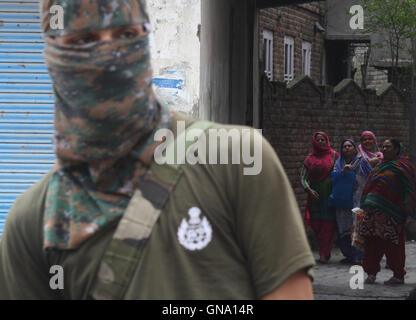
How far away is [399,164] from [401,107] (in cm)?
729

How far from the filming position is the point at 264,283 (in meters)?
1.75

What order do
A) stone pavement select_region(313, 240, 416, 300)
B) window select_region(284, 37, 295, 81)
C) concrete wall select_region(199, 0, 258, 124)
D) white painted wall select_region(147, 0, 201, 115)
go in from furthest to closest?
window select_region(284, 37, 295, 81), stone pavement select_region(313, 240, 416, 300), concrete wall select_region(199, 0, 258, 124), white painted wall select_region(147, 0, 201, 115)

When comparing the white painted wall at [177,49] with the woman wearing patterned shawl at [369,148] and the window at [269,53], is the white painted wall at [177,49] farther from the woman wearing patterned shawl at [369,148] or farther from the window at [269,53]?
the window at [269,53]

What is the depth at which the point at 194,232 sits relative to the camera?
1748 mm

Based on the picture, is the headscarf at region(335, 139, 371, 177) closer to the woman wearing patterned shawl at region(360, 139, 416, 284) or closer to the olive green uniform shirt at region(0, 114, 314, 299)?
the woman wearing patterned shawl at region(360, 139, 416, 284)

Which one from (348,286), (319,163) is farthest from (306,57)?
(348,286)

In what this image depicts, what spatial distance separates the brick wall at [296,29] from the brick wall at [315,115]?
11.0 ft

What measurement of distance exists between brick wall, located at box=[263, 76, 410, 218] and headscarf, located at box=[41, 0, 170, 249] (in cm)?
1057

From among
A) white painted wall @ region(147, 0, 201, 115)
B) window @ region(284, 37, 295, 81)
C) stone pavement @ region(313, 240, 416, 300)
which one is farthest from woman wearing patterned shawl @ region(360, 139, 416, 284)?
window @ region(284, 37, 295, 81)

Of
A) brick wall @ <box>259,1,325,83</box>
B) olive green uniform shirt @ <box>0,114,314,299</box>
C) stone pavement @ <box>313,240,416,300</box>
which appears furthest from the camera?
brick wall @ <box>259,1,325,83</box>

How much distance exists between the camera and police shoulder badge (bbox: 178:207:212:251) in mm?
1747

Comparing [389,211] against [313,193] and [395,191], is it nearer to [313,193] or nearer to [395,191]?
[395,191]
